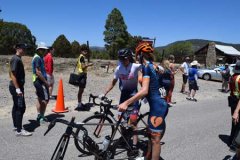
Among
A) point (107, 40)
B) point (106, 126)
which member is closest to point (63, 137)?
point (106, 126)

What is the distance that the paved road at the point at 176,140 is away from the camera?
19.5 ft

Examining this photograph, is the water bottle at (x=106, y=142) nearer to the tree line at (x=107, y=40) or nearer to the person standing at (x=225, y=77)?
the person standing at (x=225, y=77)

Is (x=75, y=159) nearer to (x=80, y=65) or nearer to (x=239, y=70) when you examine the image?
(x=239, y=70)

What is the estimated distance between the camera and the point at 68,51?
256 ft

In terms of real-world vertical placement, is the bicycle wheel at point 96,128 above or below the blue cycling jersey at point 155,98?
below

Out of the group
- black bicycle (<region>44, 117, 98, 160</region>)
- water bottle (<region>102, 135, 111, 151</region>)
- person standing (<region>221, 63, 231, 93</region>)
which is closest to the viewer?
black bicycle (<region>44, 117, 98, 160</region>)

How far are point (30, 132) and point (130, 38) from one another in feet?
221

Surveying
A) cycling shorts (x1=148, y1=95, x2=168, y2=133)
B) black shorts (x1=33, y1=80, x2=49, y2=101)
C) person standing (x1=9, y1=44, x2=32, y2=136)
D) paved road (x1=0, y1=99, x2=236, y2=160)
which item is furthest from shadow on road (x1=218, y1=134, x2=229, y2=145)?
person standing (x1=9, y1=44, x2=32, y2=136)

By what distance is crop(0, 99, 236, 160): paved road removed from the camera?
594 cm


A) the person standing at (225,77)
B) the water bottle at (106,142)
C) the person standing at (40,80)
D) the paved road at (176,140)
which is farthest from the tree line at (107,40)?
the water bottle at (106,142)

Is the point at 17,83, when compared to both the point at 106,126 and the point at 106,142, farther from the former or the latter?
the point at 106,142

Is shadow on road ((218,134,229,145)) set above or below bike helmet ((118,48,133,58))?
below

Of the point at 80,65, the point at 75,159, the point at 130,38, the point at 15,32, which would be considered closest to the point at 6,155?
the point at 75,159

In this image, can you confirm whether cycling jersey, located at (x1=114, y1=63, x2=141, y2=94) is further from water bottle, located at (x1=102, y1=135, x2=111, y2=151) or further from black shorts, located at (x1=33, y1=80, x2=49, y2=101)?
black shorts, located at (x1=33, y1=80, x2=49, y2=101)
